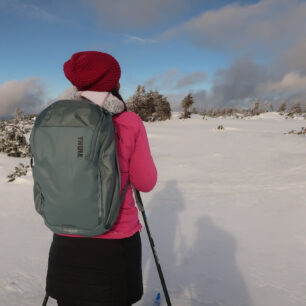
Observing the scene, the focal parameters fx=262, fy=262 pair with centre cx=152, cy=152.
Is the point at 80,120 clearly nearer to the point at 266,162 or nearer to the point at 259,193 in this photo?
the point at 259,193

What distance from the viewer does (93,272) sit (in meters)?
1.40

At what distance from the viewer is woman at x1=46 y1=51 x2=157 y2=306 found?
140 cm

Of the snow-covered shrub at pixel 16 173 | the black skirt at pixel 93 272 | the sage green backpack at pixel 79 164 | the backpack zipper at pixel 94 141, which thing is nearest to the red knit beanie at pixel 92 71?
the sage green backpack at pixel 79 164

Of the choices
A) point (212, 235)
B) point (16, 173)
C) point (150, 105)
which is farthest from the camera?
point (150, 105)

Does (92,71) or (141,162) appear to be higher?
(92,71)

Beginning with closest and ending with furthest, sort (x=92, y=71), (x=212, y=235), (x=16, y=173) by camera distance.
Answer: (x=92, y=71), (x=212, y=235), (x=16, y=173)

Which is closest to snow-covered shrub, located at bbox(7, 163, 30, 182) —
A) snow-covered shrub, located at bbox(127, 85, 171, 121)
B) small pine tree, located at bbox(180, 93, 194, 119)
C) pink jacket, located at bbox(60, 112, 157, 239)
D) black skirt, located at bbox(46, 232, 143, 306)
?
black skirt, located at bbox(46, 232, 143, 306)

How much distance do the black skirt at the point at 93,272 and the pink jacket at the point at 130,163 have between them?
0.07 meters

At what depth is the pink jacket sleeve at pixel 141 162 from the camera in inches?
57.3

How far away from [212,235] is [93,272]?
3.29 metres

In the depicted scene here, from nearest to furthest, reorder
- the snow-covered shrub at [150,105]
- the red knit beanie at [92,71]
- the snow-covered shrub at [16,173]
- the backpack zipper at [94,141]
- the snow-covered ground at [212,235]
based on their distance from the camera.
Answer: the backpack zipper at [94,141] < the red knit beanie at [92,71] < the snow-covered ground at [212,235] < the snow-covered shrub at [16,173] < the snow-covered shrub at [150,105]

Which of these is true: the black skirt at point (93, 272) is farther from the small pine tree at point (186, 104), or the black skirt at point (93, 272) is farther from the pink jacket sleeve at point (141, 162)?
the small pine tree at point (186, 104)

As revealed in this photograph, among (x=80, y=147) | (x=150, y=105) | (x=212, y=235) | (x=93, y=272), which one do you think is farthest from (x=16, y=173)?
(x=150, y=105)

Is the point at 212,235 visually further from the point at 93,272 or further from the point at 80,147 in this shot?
the point at 80,147
